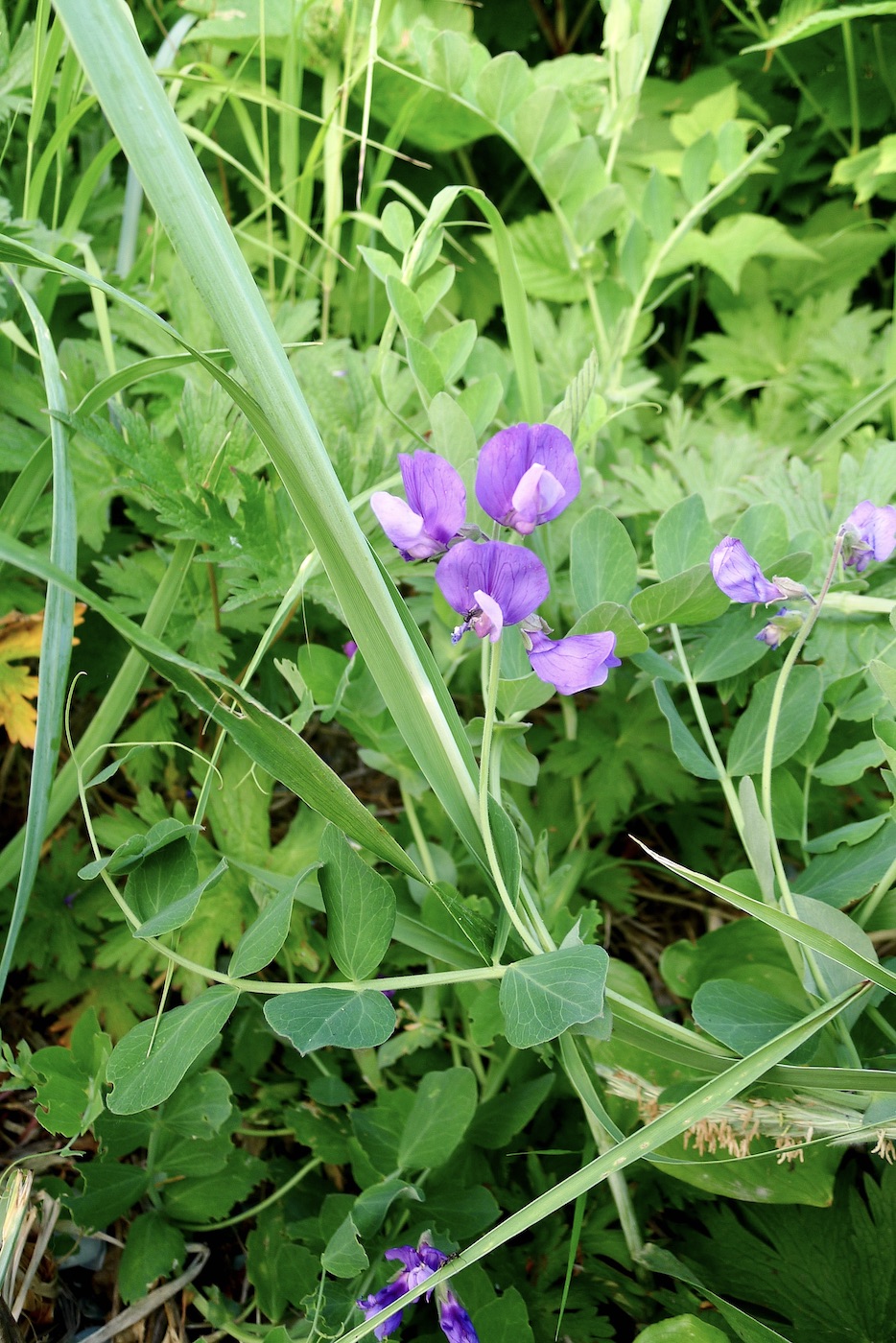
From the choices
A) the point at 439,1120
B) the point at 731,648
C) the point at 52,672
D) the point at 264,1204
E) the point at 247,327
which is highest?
the point at 247,327

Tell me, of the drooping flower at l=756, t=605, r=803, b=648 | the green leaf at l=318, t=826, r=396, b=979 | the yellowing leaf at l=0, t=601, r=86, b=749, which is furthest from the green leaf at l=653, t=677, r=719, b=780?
the yellowing leaf at l=0, t=601, r=86, b=749

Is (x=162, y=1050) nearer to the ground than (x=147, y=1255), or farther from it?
farther from it

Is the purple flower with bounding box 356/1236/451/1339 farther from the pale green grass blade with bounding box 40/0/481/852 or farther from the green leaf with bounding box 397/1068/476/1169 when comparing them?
the pale green grass blade with bounding box 40/0/481/852

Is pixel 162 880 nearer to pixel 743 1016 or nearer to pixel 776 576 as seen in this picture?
pixel 743 1016

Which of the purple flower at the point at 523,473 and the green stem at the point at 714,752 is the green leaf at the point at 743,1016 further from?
the purple flower at the point at 523,473

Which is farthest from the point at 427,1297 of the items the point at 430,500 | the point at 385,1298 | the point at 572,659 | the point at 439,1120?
the point at 430,500

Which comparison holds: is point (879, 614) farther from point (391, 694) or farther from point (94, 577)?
point (94, 577)

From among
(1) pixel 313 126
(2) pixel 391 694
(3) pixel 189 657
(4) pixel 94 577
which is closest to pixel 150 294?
(4) pixel 94 577
